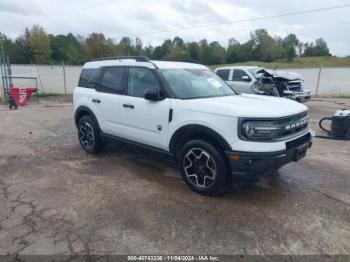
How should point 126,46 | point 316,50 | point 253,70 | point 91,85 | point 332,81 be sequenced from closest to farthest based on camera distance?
point 91,85 → point 253,70 → point 332,81 → point 126,46 → point 316,50

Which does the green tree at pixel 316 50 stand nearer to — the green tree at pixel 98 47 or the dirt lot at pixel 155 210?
the green tree at pixel 98 47

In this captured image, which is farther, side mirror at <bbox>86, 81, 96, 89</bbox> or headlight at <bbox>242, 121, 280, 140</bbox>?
side mirror at <bbox>86, 81, 96, 89</bbox>

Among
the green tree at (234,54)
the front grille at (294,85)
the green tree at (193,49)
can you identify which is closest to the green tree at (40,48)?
the green tree at (193,49)

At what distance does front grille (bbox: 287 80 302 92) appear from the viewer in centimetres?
1221

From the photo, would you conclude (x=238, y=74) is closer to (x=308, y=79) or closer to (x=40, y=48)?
(x=308, y=79)

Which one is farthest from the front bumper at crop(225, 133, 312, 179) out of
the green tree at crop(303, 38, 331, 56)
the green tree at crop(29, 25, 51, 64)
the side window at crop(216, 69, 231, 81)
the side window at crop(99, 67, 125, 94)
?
the green tree at crop(303, 38, 331, 56)

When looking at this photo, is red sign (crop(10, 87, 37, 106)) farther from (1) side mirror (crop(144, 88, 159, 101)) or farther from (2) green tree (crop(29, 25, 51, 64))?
(2) green tree (crop(29, 25, 51, 64))

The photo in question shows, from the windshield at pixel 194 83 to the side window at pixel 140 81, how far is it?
21 centimetres

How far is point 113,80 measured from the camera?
5199mm

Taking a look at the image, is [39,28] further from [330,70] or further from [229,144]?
[229,144]

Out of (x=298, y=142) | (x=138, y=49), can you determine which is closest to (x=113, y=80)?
(x=298, y=142)

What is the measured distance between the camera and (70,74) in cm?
1953

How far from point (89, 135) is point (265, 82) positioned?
8.22 m

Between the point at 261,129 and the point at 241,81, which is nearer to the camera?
the point at 261,129
